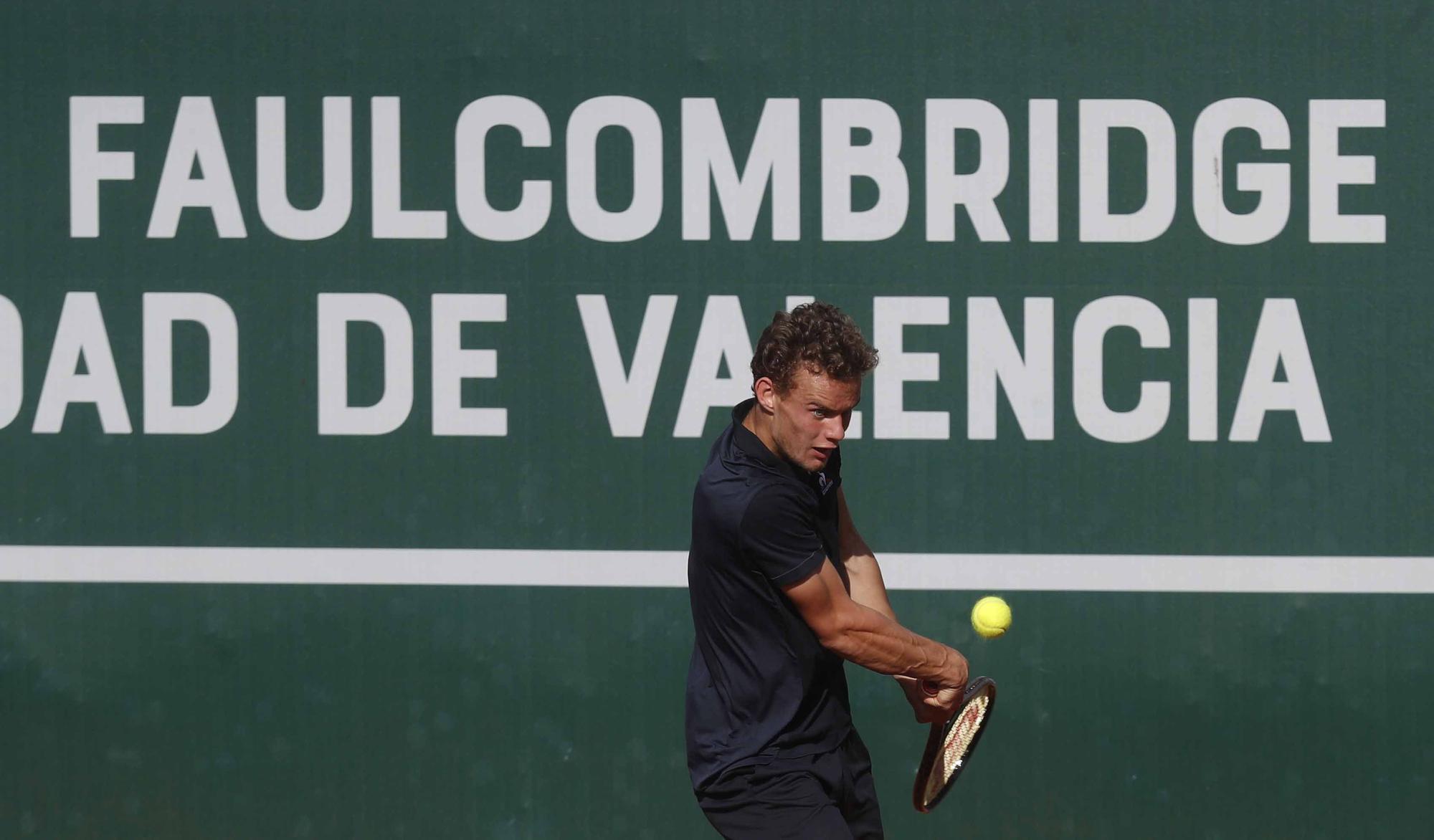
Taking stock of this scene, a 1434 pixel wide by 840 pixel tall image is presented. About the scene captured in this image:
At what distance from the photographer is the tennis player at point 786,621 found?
3158mm

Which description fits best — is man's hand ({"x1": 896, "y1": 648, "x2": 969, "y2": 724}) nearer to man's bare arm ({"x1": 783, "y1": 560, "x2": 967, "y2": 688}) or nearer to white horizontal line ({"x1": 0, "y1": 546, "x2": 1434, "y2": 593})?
man's bare arm ({"x1": 783, "y1": 560, "x2": 967, "y2": 688})

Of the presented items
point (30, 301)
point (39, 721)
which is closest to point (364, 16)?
point (30, 301)

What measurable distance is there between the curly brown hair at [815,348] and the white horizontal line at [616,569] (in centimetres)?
171

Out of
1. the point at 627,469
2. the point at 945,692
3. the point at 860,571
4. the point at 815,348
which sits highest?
the point at 815,348

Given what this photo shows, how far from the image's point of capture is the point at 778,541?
10.4 feet

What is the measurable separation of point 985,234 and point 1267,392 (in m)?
0.98

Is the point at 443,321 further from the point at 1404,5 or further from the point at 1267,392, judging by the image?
the point at 1404,5

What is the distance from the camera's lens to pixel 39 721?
16.3 feet

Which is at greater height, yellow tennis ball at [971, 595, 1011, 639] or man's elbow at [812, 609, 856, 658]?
man's elbow at [812, 609, 856, 658]

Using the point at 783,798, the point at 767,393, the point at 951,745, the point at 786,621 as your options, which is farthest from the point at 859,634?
the point at 951,745

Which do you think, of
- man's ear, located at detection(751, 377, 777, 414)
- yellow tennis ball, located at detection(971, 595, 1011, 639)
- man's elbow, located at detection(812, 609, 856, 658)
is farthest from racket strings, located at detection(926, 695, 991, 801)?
Result: man's ear, located at detection(751, 377, 777, 414)

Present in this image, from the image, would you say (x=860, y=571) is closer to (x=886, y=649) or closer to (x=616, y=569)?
(x=886, y=649)

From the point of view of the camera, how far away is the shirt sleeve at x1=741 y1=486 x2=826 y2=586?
3.15m

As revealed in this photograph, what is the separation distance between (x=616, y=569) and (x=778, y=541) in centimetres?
173
